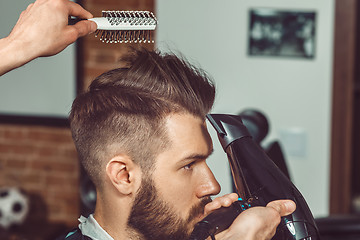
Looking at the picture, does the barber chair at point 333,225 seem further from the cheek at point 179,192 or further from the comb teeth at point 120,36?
the comb teeth at point 120,36

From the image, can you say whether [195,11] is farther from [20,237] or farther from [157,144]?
[20,237]

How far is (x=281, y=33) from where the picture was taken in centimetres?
254

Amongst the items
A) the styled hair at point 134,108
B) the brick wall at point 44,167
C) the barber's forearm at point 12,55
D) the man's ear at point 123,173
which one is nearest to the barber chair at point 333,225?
the styled hair at point 134,108

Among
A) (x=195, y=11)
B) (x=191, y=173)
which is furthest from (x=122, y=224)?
(x=195, y=11)

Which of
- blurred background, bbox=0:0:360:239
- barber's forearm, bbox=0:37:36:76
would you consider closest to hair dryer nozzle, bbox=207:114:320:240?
barber's forearm, bbox=0:37:36:76

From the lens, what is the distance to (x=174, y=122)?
1212 millimetres

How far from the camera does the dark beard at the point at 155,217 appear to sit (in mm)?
1189

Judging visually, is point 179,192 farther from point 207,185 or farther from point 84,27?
point 84,27

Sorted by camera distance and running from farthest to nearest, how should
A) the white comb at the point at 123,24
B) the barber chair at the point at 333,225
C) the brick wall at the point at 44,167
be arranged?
1. the brick wall at the point at 44,167
2. the barber chair at the point at 333,225
3. the white comb at the point at 123,24

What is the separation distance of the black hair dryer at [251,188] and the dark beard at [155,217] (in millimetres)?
246

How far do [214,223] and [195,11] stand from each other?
1.81m

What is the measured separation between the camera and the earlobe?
1.18m

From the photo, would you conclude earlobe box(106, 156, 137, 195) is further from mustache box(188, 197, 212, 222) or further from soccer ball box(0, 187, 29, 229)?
soccer ball box(0, 187, 29, 229)

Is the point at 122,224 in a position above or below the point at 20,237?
above
